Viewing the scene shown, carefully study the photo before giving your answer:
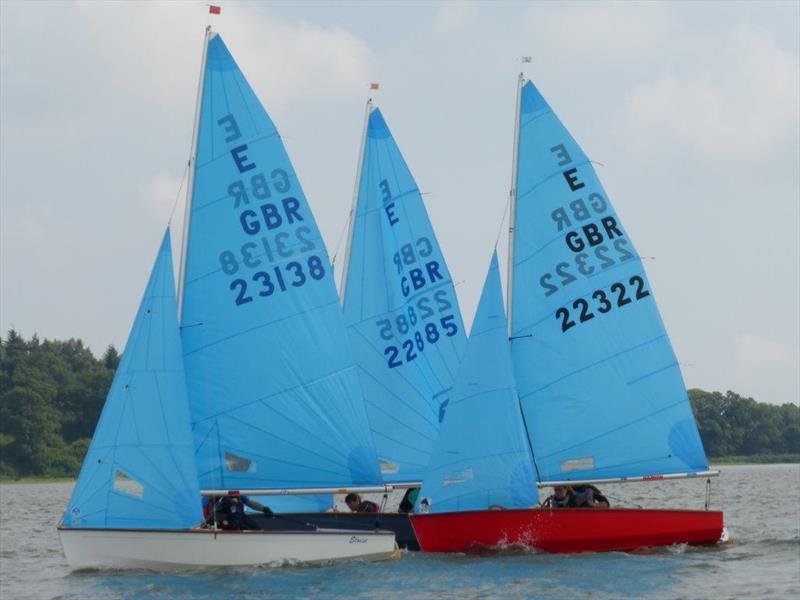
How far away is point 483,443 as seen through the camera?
2391 cm

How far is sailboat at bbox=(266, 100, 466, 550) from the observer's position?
28.0 metres

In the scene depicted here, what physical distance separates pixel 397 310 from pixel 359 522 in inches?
210

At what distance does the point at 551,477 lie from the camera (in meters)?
25.1

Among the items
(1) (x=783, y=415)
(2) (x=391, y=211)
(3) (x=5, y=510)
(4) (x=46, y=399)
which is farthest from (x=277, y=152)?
(1) (x=783, y=415)

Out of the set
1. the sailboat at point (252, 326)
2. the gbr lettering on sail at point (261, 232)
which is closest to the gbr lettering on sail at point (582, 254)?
the sailboat at point (252, 326)

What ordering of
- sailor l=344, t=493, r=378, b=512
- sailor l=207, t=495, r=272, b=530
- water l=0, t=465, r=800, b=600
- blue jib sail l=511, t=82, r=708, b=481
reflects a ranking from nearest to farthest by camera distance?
water l=0, t=465, r=800, b=600 → sailor l=207, t=495, r=272, b=530 → blue jib sail l=511, t=82, r=708, b=481 → sailor l=344, t=493, r=378, b=512

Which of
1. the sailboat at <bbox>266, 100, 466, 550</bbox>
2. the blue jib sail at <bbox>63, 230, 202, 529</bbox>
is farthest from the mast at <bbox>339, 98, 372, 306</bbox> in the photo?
the blue jib sail at <bbox>63, 230, 202, 529</bbox>

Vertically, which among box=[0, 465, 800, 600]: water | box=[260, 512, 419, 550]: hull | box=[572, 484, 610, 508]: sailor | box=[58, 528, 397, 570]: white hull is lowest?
box=[0, 465, 800, 600]: water

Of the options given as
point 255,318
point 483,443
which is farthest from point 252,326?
point 483,443

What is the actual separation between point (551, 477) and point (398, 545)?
287 cm

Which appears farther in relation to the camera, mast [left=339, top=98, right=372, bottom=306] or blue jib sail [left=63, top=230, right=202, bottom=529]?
mast [left=339, top=98, right=372, bottom=306]

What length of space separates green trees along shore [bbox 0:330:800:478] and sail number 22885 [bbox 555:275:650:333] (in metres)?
68.7

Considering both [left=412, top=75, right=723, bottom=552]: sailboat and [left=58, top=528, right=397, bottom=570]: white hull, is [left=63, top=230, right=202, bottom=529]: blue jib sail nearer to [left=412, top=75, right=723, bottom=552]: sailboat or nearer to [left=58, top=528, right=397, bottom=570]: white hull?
[left=58, top=528, right=397, bottom=570]: white hull

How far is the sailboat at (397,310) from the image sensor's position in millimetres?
28000
